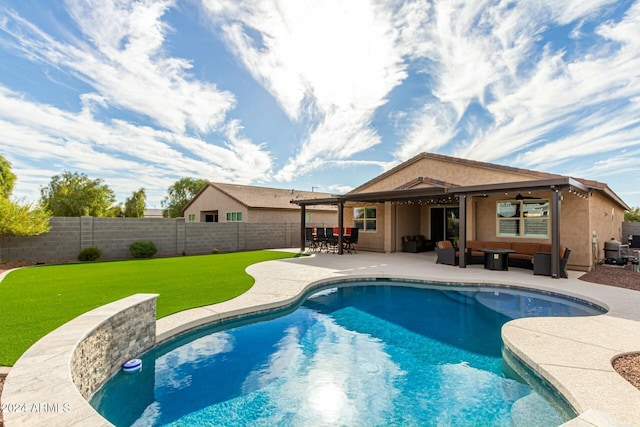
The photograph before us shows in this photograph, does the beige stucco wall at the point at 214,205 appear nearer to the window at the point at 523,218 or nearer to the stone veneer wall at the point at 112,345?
the window at the point at 523,218

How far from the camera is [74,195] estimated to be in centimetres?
2884

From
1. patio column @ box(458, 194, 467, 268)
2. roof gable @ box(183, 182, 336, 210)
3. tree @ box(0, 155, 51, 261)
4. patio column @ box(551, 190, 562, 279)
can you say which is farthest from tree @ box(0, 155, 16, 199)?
patio column @ box(551, 190, 562, 279)

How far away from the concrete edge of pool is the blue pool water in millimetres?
311

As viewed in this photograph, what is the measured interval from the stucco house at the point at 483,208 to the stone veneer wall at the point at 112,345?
10.5 m

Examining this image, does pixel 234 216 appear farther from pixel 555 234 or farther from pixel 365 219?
pixel 555 234

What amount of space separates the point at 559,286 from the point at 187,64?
15.1 m

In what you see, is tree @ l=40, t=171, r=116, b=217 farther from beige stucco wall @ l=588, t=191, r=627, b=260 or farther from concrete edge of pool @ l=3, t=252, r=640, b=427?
beige stucco wall @ l=588, t=191, r=627, b=260

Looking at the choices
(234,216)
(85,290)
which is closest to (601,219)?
(85,290)

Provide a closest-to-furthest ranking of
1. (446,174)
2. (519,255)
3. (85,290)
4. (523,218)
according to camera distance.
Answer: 1. (85,290)
2. (519,255)
3. (523,218)
4. (446,174)

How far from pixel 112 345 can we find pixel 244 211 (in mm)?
18673

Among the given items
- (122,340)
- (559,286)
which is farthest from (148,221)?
(559,286)

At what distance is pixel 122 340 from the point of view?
14.0 feet

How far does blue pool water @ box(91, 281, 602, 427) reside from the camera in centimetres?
338

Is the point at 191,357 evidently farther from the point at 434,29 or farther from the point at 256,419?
the point at 434,29
